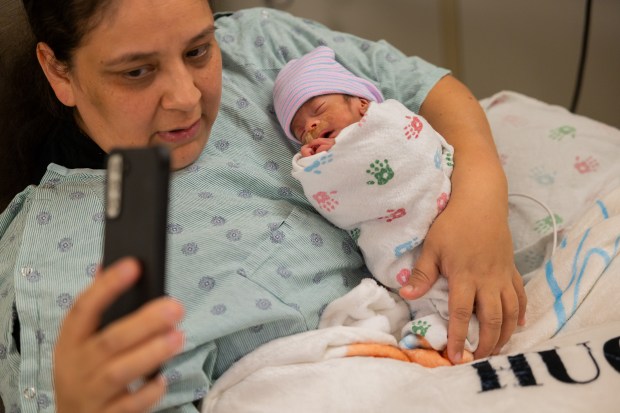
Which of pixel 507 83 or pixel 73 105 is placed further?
pixel 507 83

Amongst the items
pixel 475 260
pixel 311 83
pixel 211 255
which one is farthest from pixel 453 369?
pixel 311 83

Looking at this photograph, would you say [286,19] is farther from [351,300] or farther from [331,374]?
[331,374]

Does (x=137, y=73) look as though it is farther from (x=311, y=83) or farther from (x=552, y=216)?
(x=552, y=216)

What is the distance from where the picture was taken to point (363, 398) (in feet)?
2.74

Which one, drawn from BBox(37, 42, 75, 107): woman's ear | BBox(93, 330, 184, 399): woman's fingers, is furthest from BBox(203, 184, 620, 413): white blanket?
BBox(37, 42, 75, 107): woman's ear

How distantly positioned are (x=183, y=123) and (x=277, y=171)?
0.19 m

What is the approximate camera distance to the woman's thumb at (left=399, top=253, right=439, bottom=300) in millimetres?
958

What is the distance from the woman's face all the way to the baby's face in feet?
0.47

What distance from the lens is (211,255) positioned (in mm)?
951

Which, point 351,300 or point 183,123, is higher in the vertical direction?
point 183,123

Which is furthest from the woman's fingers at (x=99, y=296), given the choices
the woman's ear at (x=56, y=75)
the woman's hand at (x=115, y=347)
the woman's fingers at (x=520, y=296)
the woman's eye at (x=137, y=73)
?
the woman's fingers at (x=520, y=296)

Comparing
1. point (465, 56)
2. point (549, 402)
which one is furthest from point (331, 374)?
point (465, 56)

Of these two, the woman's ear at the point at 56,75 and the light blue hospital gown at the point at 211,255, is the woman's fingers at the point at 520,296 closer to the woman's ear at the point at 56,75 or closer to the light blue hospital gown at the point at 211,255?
the light blue hospital gown at the point at 211,255

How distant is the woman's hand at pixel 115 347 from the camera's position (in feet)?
1.68
